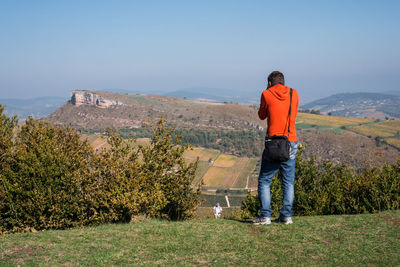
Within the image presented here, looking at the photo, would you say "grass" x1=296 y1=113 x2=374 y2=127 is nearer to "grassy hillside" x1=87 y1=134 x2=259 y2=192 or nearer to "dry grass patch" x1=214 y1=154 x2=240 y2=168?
"grassy hillside" x1=87 y1=134 x2=259 y2=192

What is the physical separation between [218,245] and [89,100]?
5789 inches

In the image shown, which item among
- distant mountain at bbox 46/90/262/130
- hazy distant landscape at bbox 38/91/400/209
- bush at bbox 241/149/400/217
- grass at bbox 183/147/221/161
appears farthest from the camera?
distant mountain at bbox 46/90/262/130

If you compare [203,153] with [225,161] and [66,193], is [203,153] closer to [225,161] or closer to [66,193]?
[225,161]

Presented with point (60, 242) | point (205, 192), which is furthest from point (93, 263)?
point (205, 192)

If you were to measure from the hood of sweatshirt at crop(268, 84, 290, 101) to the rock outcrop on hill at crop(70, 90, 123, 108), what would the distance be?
13841 centimetres

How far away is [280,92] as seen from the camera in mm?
6309

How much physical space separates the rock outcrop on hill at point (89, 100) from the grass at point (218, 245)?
137808 millimetres

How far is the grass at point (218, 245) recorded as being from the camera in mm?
5117

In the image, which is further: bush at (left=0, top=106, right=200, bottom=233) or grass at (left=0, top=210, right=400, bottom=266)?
bush at (left=0, top=106, right=200, bottom=233)

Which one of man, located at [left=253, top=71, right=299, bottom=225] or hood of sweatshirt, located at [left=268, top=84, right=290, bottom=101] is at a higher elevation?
hood of sweatshirt, located at [left=268, top=84, right=290, bottom=101]


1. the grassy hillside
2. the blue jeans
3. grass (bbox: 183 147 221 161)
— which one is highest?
the blue jeans

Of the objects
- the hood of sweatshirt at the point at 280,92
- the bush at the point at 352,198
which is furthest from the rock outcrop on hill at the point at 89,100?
the hood of sweatshirt at the point at 280,92

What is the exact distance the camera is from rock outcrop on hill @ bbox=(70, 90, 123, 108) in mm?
139500

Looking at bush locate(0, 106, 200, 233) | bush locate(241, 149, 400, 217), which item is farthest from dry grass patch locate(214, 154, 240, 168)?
bush locate(0, 106, 200, 233)
